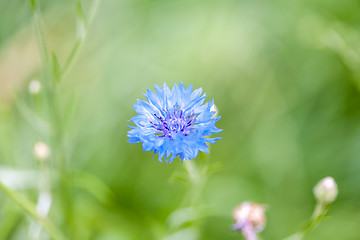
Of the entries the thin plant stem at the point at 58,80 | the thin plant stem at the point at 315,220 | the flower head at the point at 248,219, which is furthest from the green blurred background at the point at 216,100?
the thin plant stem at the point at 315,220

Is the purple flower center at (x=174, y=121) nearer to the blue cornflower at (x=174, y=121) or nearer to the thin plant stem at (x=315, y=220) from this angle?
the blue cornflower at (x=174, y=121)

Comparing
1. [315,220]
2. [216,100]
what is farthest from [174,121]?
[216,100]

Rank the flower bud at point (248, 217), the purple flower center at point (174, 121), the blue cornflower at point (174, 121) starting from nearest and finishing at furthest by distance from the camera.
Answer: the blue cornflower at point (174, 121) → the purple flower center at point (174, 121) → the flower bud at point (248, 217)

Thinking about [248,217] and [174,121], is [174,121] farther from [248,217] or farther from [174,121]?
[248,217]

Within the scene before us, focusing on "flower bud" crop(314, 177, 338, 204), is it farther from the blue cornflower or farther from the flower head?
the blue cornflower

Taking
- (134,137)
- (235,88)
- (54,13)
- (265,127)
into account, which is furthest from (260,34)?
(134,137)

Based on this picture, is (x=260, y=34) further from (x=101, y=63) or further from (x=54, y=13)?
(x=54, y=13)

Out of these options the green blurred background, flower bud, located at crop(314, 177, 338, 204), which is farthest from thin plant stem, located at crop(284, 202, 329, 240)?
the green blurred background
